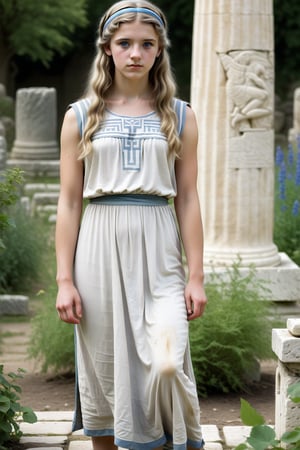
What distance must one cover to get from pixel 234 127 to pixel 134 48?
418 centimetres

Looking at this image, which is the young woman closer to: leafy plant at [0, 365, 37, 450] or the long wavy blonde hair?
the long wavy blonde hair

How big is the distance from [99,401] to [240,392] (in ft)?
7.87

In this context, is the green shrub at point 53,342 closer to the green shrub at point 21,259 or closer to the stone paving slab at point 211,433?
the stone paving slab at point 211,433

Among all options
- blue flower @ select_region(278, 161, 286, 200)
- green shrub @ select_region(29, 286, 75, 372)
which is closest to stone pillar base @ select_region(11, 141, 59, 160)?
blue flower @ select_region(278, 161, 286, 200)

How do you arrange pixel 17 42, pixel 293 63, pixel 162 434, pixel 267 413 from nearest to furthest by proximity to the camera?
pixel 162 434
pixel 267 413
pixel 17 42
pixel 293 63

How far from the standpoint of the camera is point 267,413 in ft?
19.0

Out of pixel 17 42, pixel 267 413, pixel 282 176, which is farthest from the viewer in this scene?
pixel 17 42

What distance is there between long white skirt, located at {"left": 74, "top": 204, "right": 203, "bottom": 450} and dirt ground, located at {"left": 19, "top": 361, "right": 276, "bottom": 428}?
1.64 metres

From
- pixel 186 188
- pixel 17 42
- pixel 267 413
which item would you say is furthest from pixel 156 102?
pixel 17 42

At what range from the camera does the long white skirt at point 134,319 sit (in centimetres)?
376

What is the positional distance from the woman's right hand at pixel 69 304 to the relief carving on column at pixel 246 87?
4.27 metres

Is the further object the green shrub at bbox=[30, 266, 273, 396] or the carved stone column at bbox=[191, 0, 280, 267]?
the carved stone column at bbox=[191, 0, 280, 267]

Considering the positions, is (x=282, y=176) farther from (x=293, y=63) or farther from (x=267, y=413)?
(x=293, y=63)

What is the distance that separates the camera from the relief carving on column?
7.88 metres
